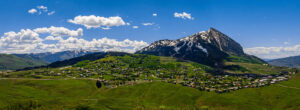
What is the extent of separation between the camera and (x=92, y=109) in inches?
7608

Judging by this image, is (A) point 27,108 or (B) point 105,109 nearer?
(A) point 27,108

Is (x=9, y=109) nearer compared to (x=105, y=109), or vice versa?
(x=9, y=109)

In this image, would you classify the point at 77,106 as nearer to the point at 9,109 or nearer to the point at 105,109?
the point at 105,109

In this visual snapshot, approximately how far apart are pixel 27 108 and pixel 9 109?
14.5m

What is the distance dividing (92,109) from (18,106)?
247 feet

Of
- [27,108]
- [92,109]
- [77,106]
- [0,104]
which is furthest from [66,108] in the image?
[0,104]

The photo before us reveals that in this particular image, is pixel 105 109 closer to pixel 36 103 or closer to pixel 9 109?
pixel 36 103

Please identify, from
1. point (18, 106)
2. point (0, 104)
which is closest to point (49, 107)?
point (18, 106)

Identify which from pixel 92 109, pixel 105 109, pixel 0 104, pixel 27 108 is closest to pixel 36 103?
pixel 27 108

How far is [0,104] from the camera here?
197 meters

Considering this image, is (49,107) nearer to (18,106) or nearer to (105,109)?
(18,106)

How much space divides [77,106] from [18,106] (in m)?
59.6

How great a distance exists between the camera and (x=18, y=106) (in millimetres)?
187875

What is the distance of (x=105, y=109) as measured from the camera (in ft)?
651
